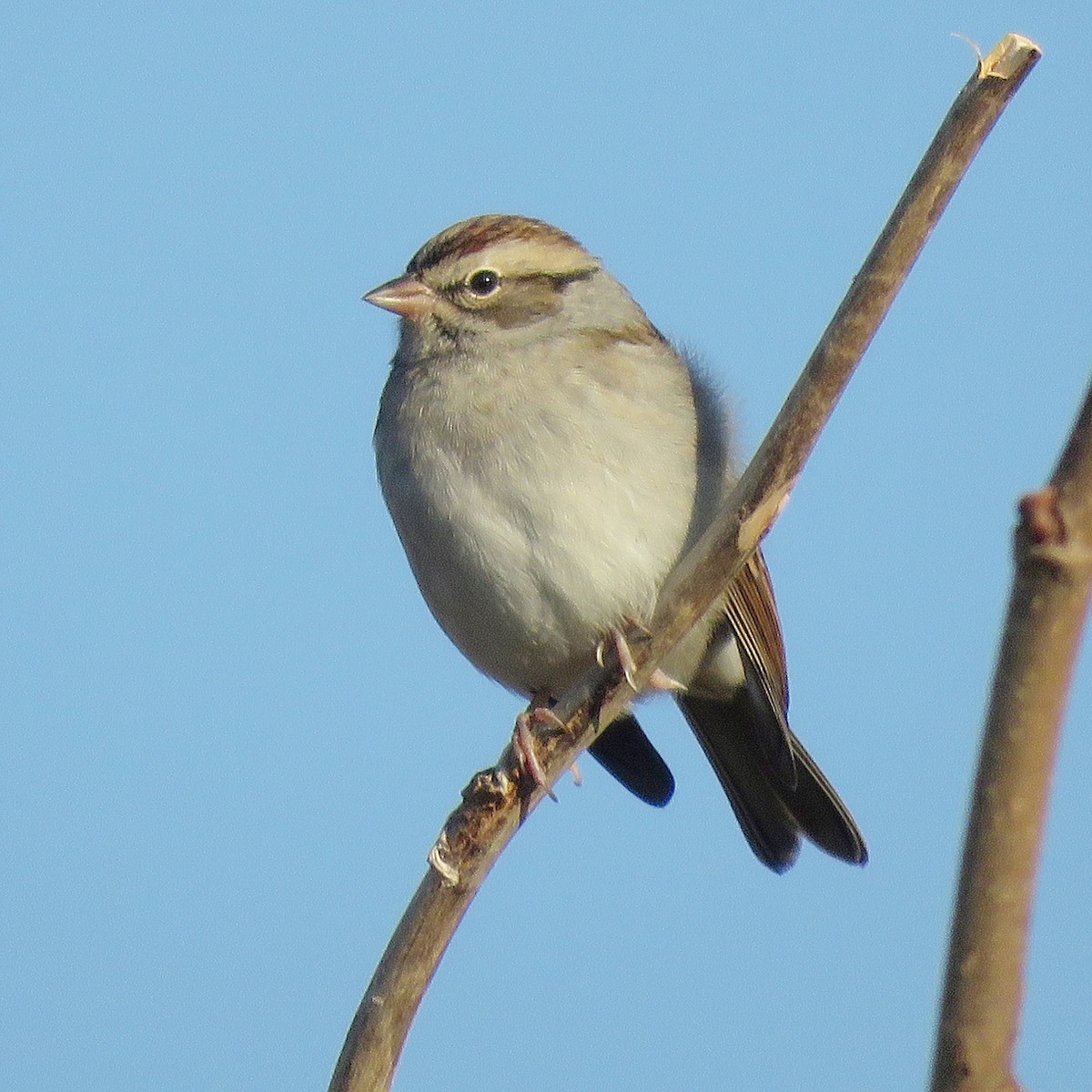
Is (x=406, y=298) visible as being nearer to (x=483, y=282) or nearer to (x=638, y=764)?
(x=483, y=282)

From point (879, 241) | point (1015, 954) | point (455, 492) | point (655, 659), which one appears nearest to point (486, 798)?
point (655, 659)

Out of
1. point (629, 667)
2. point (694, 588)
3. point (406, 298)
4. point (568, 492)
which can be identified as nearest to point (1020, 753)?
point (694, 588)

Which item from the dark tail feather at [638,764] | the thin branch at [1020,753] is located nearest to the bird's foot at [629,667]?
the dark tail feather at [638,764]

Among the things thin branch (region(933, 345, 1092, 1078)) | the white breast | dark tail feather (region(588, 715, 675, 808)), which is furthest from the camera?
dark tail feather (region(588, 715, 675, 808))

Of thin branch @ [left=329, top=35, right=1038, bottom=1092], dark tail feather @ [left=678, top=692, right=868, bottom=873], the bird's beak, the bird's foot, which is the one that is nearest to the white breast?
the bird's foot

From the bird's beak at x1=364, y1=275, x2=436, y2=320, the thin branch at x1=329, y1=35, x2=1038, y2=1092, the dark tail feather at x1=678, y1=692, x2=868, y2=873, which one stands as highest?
the bird's beak at x1=364, y1=275, x2=436, y2=320

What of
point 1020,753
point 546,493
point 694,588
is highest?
point 546,493

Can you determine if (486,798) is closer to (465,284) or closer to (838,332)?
(838,332)

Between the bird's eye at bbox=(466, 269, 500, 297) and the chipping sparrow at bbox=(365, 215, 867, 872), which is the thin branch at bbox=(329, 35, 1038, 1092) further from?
the bird's eye at bbox=(466, 269, 500, 297)
